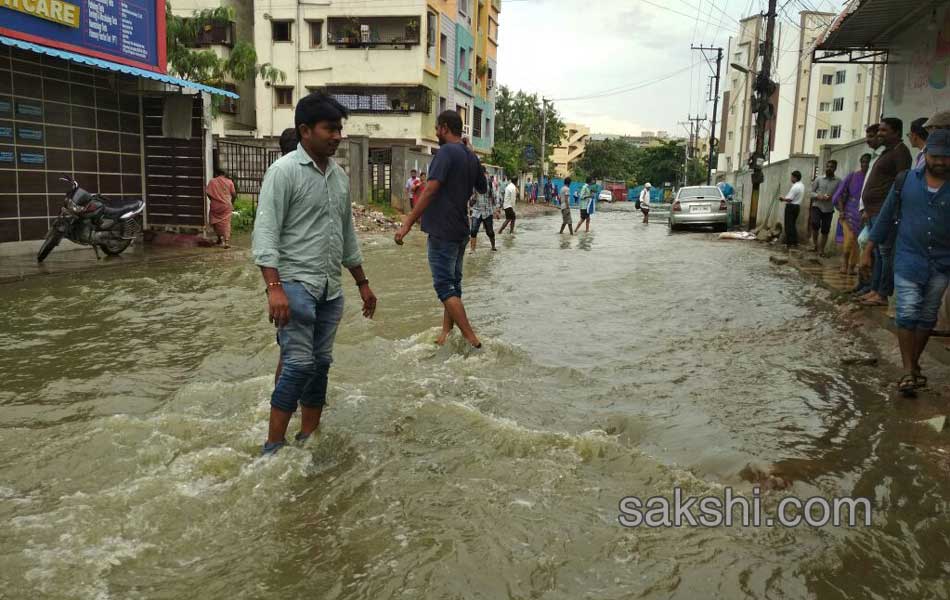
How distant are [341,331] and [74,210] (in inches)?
225

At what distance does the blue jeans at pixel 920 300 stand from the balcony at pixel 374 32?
27304mm

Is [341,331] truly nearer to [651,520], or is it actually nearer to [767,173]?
[651,520]

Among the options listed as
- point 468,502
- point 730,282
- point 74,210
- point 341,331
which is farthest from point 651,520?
point 74,210

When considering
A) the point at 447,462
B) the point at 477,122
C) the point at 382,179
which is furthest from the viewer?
the point at 477,122

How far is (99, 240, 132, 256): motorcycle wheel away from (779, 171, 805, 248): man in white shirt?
12.5 metres

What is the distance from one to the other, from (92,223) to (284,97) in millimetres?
22565

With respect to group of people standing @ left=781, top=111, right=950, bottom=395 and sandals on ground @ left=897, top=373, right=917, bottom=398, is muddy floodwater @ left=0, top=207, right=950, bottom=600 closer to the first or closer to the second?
sandals on ground @ left=897, top=373, right=917, bottom=398

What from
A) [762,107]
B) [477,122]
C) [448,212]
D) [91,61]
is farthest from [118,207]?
[477,122]

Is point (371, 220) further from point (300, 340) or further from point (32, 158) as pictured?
point (300, 340)

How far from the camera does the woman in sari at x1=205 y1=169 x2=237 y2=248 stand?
42.4ft

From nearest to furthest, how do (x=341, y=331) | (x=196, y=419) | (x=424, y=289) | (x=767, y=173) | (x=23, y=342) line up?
(x=196, y=419), (x=23, y=342), (x=341, y=331), (x=424, y=289), (x=767, y=173)

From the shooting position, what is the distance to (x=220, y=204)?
13.0 meters

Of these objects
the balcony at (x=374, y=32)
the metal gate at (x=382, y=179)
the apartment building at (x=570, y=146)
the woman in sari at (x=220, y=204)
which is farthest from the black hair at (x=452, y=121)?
the apartment building at (x=570, y=146)

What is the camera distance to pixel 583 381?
5.36m
